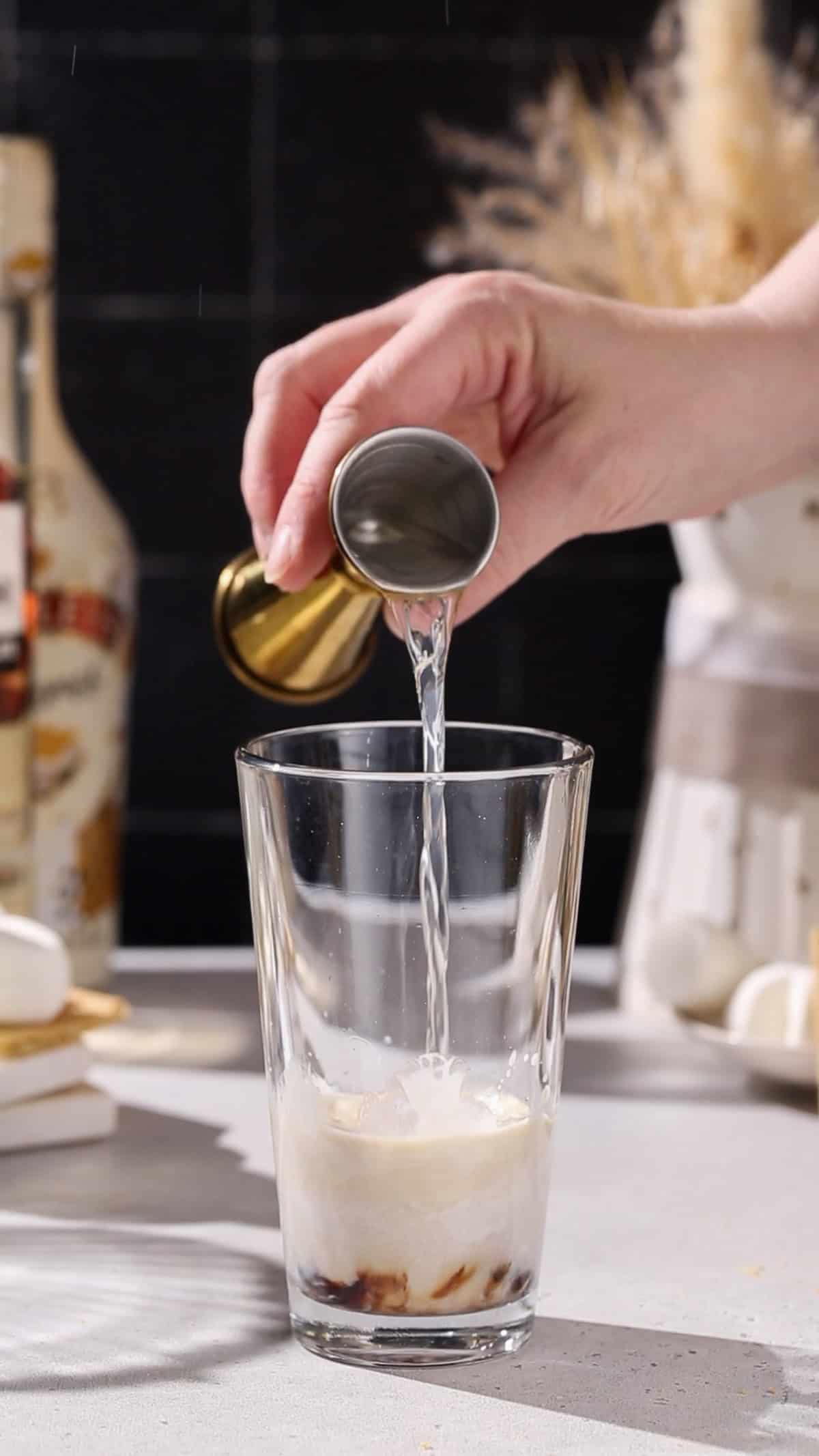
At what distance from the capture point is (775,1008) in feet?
2.86

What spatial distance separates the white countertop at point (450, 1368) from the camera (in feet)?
1.68

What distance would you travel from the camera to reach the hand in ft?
2.41

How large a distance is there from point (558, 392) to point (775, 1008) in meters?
0.32

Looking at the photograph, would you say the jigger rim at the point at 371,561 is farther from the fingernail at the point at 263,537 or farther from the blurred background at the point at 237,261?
the blurred background at the point at 237,261

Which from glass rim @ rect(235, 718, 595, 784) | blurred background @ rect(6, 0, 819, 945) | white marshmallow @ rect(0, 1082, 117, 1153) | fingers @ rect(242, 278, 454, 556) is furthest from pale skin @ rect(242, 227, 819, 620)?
blurred background @ rect(6, 0, 819, 945)

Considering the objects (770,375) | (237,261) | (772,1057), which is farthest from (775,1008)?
(237,261)

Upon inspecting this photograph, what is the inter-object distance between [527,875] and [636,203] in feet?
2.29

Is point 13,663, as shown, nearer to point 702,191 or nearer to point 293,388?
point 293,388

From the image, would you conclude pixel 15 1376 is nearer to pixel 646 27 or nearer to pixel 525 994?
pixel 525 994

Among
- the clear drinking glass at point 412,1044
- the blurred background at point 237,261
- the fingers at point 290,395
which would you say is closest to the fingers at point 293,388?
the fingers at point 290,395

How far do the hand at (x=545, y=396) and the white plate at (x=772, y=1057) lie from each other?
236 mm

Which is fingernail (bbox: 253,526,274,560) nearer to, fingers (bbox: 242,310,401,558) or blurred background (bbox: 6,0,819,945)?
fingers (bbox: 242,310,401,558)

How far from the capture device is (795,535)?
0.97 metres

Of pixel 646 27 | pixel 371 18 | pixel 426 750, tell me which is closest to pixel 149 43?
pixel 371 18
